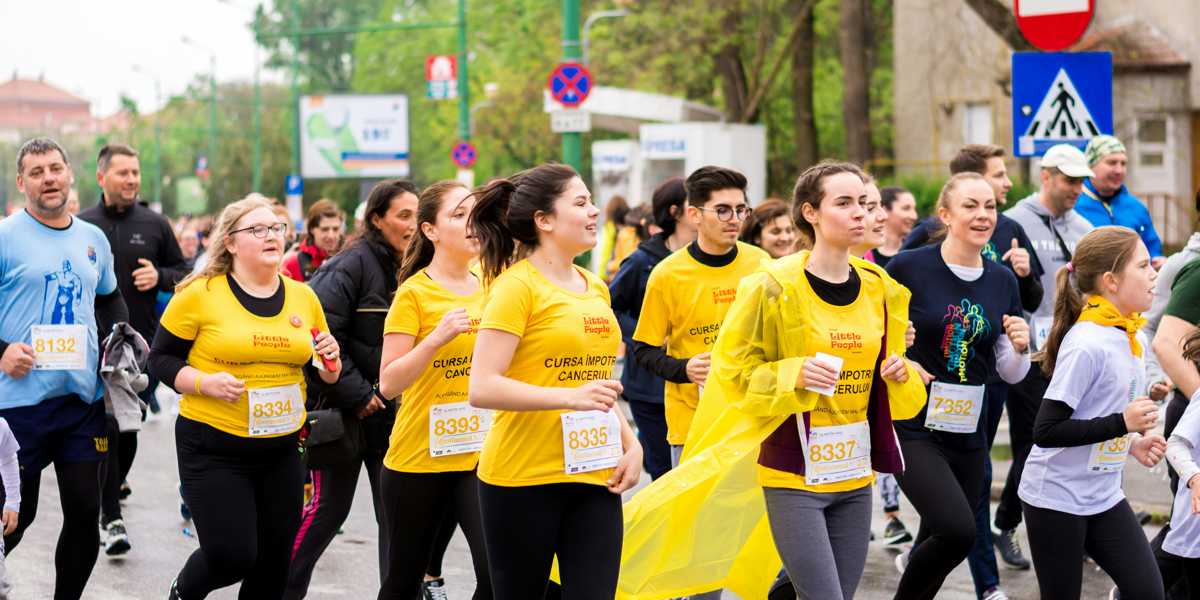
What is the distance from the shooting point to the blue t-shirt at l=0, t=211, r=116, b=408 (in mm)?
6910

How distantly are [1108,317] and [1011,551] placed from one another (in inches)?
116

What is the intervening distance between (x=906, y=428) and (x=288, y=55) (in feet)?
285

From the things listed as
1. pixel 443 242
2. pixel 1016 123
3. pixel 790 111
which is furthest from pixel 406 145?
pixel 443 242

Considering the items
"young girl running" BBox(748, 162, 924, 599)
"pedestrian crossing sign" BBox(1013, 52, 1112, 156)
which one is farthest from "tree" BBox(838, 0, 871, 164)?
"young girl running" BBox(748, 162, 924, 599)

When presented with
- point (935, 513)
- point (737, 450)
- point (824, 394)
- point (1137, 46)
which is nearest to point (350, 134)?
point (1137, 46)

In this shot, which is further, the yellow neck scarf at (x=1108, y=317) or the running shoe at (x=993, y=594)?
the running shoe at (x=993, y=594)

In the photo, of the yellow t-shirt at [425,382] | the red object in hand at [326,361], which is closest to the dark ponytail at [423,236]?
the yellow t-shirt at [425,382]

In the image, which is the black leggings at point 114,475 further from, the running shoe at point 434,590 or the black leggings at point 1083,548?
the black leggings at point 1083,548

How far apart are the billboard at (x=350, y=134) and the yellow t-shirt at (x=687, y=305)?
40.2m

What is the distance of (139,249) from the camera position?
379 inches

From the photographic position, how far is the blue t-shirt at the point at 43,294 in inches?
272

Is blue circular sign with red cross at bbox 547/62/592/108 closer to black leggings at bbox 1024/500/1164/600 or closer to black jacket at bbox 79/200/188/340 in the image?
black jacket at bbox 79/200/188/340

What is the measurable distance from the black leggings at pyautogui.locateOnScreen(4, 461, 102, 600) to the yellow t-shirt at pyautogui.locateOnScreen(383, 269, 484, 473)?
1478 mm

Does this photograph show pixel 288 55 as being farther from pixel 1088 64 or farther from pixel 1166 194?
pixel 1088 64
